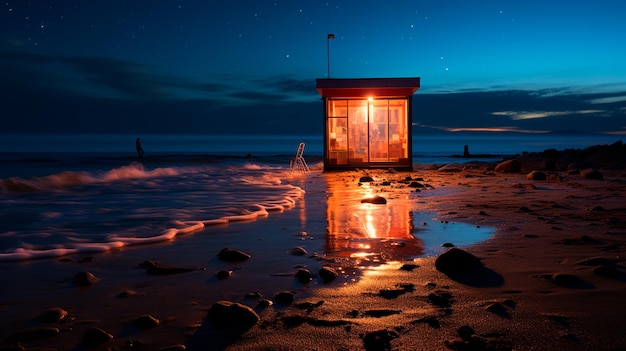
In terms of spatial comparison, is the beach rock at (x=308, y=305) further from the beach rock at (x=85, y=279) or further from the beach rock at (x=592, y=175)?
the beach rock at (x=592, y=175)

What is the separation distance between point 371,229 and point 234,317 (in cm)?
304

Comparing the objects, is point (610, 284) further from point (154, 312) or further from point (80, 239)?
point (80, 239)

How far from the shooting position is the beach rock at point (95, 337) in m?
2.11

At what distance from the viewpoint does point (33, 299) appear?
9.16ft

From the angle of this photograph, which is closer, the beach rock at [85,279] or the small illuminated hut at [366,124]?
the beach rock at [85,279]

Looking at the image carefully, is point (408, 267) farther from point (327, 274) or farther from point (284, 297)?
→ point (284, 297)

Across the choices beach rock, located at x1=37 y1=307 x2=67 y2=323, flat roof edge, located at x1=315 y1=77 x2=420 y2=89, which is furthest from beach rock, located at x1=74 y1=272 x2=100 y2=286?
flat roof edge, located at x1=315 y1=77 x2=420 y2=89

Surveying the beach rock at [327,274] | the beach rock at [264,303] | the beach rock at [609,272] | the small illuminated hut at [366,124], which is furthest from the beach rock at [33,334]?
A: the small illuminated hut at [366,124]

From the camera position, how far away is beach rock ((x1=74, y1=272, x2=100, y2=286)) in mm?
3113

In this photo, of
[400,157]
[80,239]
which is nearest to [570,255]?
[80,239]

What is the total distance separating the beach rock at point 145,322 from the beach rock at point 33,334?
0.35 metres

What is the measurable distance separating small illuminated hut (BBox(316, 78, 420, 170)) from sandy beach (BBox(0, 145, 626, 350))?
12949 millimetres

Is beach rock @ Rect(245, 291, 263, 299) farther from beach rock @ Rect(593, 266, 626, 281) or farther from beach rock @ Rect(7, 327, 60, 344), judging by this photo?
beach rock @ Rect(593, 266, 626, 281)

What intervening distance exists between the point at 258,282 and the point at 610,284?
2141mm
